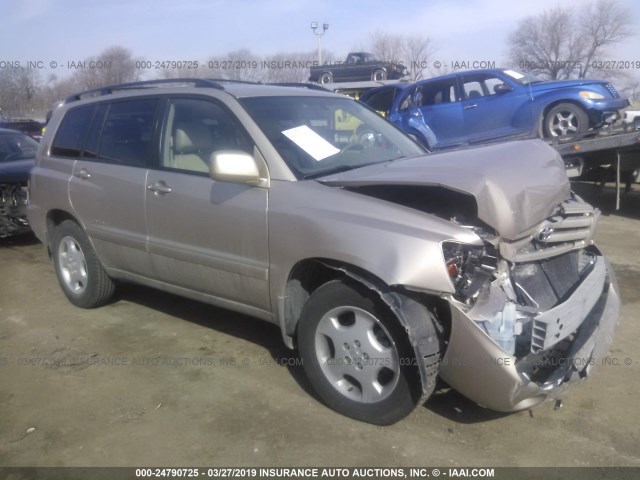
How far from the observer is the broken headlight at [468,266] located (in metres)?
2.85

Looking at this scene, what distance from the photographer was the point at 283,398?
11.6 feet

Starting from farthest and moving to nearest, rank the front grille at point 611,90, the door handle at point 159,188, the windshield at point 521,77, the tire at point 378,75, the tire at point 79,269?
1. the tire at point 378,75
2. the windshield at point 521,77
3. the front grille at point 611,90
4. the tire at point 79,269
5. the door handle at point 159,188

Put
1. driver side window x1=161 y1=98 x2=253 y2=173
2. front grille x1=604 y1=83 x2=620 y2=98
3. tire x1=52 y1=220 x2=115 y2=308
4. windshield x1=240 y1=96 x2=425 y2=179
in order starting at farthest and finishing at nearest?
front grille x1=604 y1=83 x2=620 y2=98 < tire x1=52 y1=220 x2=115 y2=308 < driver side window x1=161 y1=98 x2=253 y2=173 < windshield x1=240 y1=96 x2=425 y2=179

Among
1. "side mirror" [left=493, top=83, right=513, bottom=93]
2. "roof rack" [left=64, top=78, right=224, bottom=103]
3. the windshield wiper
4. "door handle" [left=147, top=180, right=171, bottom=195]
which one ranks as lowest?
"door handle" [left=147, top=180, right=171, bottom=195]

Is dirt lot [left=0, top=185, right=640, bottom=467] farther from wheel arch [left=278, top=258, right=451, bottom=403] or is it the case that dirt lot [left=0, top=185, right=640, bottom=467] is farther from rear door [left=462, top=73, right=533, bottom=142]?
rear door [left=462, top=73, right=533, bottom=142]

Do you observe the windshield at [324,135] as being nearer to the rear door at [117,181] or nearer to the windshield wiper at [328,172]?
the windshield wiper at [328,172]

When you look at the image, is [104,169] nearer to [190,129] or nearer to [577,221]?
[190,129]

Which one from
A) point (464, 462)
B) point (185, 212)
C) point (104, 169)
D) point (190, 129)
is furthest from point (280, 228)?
point (104, 169)

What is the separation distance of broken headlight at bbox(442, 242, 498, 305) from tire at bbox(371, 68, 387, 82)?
16.1 meters

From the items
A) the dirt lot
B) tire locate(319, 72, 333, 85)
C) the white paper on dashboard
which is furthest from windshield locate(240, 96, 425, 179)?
tire locate(319, 72, 333, 85)

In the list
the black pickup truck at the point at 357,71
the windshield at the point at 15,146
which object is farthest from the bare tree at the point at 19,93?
the windshield at the point at 15,146

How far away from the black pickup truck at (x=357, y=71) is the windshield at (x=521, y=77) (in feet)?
28.9

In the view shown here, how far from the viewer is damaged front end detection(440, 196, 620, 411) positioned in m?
2.74

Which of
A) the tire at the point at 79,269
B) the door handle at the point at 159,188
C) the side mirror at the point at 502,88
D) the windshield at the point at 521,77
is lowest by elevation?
the tire at the point at 79,269
